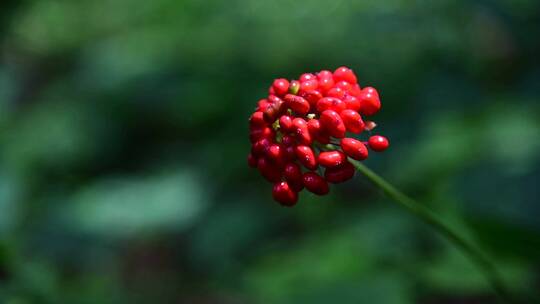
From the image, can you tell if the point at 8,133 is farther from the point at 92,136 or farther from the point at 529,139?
the point at 529,139

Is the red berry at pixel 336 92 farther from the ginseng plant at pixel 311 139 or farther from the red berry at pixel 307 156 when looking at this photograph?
the red berry at pixel 307 156

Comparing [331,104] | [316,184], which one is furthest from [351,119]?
[316,184]

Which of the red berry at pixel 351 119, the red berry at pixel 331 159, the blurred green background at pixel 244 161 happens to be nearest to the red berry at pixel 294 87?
the red berry at pixel 351 119

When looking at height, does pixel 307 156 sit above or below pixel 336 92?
below

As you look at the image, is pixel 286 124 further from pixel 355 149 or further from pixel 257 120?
pixel 355 149

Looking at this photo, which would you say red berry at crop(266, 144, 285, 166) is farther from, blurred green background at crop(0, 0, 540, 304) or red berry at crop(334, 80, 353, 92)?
blurred green background at crop(0, 0, 540, 304)

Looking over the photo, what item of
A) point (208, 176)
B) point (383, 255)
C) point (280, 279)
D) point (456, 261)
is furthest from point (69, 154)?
point (456, 261)

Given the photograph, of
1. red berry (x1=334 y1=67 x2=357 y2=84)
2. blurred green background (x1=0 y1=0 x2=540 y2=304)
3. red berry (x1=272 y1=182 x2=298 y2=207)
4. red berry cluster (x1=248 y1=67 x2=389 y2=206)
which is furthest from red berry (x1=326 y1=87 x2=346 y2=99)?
blurred green background (x1=0 y1=0 x2=540 y2=304)
